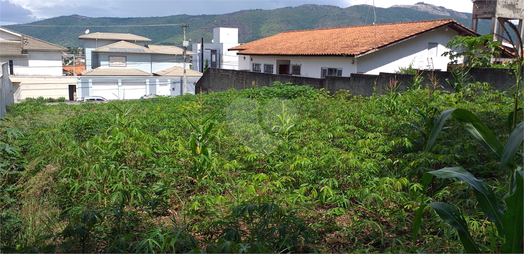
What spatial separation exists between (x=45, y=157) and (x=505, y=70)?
8224 millimetres

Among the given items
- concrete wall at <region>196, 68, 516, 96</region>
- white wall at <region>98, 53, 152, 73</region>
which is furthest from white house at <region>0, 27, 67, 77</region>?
concrete wall at <region>196, 68, 516, 96</region>

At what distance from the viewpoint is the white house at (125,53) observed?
1324 inches

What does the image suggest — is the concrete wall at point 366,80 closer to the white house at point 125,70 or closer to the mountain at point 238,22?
the white house at point 125,70

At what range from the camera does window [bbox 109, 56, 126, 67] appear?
33812mm

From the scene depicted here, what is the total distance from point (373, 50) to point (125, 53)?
2665 cm

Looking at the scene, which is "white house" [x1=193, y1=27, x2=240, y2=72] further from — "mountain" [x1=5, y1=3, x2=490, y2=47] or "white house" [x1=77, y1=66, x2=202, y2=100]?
Result: "mountain" [x1=5, y1=3, x2=490, y2=47]

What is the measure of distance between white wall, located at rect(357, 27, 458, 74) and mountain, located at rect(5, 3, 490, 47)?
771 inches

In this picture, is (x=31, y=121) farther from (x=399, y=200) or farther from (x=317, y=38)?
(x=317, y=38)

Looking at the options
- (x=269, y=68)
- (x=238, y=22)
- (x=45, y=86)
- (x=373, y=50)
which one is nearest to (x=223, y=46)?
(x=45, y=86)

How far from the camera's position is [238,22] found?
6116cm

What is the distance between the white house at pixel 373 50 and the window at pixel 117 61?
20768 millimetres

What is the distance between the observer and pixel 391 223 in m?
3.34

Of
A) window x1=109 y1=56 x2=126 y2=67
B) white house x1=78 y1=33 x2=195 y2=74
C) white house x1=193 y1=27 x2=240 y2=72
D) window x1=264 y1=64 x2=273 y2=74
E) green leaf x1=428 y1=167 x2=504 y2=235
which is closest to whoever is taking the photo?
green leaf x1=428 y1=167 x2=504 y2=235

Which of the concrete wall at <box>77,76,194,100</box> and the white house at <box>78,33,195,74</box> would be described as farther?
the white house at <box>78,33,195,74</box>
